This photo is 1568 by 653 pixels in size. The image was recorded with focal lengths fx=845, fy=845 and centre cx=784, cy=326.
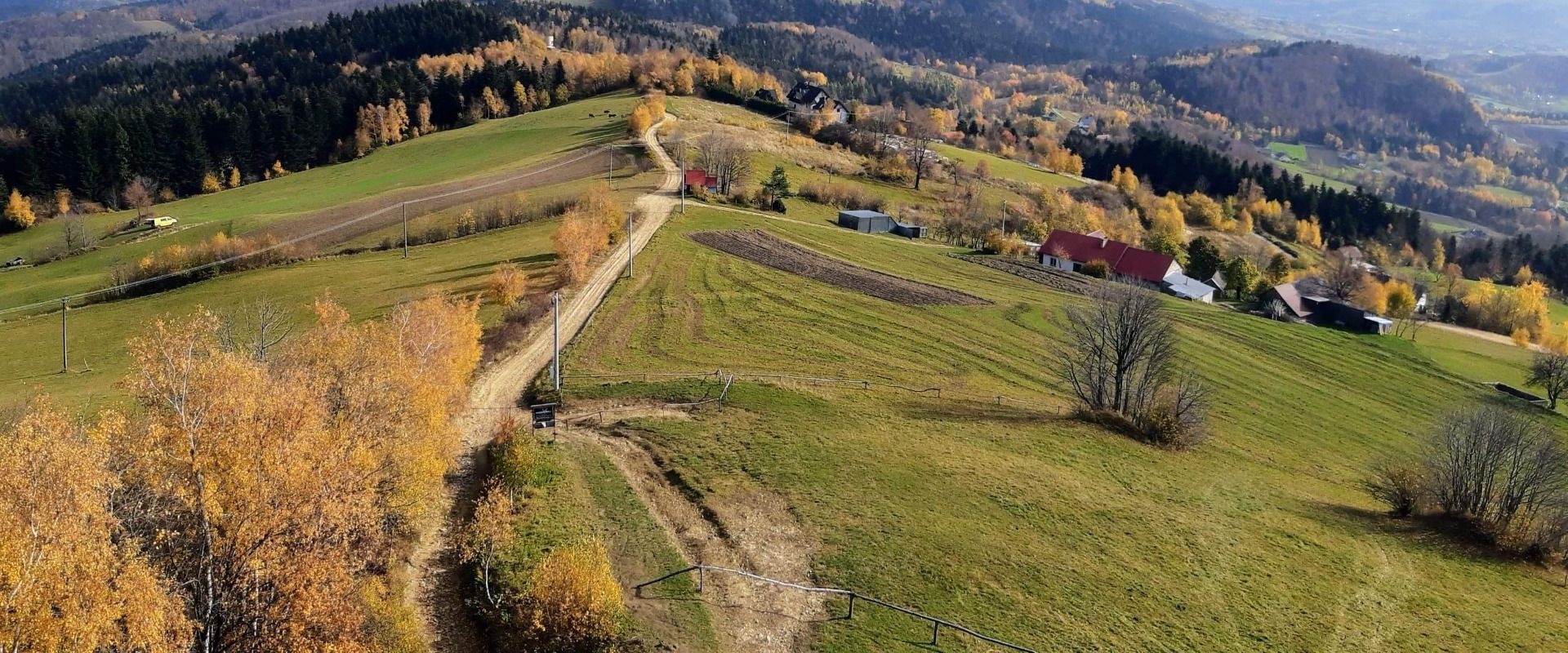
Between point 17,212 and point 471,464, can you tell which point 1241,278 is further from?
point 17,212

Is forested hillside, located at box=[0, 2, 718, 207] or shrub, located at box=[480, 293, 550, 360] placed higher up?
forested hillside, located at box=[0, 2, 718, 207]

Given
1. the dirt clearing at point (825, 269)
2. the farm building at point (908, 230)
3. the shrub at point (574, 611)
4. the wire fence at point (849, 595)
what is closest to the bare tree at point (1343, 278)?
the farm building at point (908, 230)

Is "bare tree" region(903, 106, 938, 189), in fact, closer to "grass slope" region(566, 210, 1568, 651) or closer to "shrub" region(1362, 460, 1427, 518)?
"grass slope" region(566, 210, 1568, 651)

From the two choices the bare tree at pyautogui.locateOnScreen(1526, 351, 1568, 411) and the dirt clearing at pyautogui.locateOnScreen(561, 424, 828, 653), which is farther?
the bare tree at pyautogui.locateOnScreen(1526, 351, 1568, 411)

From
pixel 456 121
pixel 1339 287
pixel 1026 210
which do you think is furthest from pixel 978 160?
pixel 456 121

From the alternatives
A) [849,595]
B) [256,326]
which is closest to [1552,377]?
[849,595]

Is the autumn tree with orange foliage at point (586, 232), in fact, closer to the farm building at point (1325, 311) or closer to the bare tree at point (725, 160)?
the bare tree at point (725, 160)

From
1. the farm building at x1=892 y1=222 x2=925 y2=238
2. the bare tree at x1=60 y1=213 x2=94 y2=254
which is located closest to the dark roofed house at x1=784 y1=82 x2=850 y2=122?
the farm building at x1=892 y1=222 x2=925 y2=238
